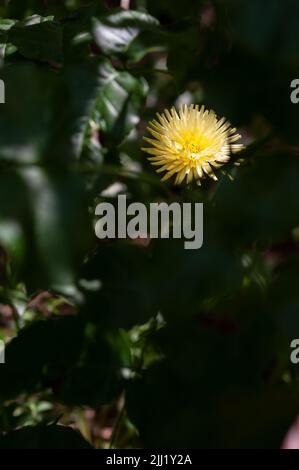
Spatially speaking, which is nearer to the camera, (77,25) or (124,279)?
(124,279)

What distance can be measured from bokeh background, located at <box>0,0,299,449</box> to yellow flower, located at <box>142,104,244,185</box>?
0.68 feet

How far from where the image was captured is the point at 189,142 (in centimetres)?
92

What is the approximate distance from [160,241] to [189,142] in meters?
0.50

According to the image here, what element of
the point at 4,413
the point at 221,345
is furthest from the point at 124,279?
the point at 4,413

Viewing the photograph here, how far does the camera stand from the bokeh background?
1.32ft

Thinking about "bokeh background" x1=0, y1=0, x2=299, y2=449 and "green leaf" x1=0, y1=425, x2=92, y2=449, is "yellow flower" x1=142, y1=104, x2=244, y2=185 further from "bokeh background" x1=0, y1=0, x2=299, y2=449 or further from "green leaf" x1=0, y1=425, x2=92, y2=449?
"green leaf" x1=0, y1=425, x2=92, y2=449

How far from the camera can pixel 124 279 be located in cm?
46

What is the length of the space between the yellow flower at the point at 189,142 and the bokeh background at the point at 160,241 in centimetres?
21

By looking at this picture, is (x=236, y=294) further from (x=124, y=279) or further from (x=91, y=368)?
(x=91, y=368)

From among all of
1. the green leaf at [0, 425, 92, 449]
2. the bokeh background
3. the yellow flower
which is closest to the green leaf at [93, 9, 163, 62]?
the bokeh background

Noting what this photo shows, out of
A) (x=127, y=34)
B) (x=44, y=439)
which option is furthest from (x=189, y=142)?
(x=44, y=439)

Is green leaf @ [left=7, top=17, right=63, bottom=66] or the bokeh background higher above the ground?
green leaf @ [left=7, top=17, right=63, bottom=66]

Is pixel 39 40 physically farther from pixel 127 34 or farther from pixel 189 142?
pixel 189 142

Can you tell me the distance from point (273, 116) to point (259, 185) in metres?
0.05
